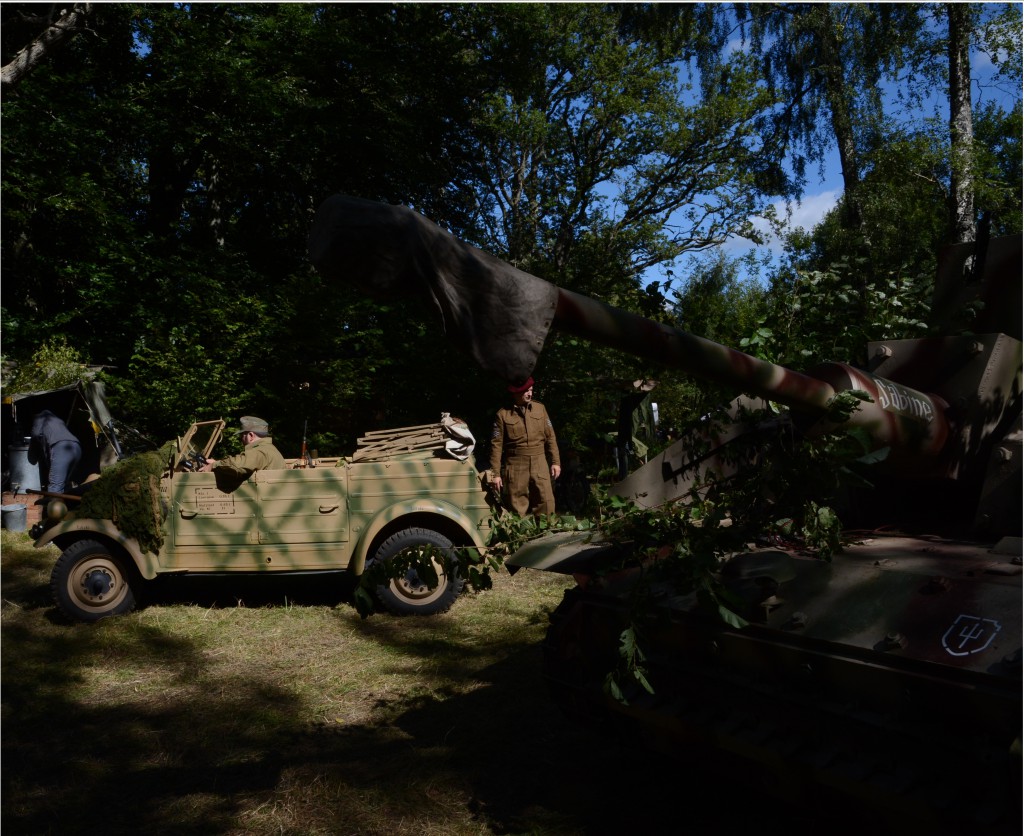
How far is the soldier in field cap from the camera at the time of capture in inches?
281

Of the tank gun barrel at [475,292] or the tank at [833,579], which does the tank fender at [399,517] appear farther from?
the tank gun barrel at [475,292]

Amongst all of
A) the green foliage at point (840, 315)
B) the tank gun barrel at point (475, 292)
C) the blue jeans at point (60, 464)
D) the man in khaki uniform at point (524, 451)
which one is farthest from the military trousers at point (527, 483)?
the tank gun barrel at point (475, 292)

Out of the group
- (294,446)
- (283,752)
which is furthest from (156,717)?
(294,446)

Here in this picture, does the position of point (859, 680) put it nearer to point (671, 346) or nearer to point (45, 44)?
point (671, 346)

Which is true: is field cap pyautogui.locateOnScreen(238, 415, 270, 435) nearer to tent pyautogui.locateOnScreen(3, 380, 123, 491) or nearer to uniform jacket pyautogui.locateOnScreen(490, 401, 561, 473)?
uniform jacket pyautogui.locateOnScreen(490, 401, 561, 473)

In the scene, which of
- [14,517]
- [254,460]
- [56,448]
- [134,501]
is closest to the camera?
[134,501]

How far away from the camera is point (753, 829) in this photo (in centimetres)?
382

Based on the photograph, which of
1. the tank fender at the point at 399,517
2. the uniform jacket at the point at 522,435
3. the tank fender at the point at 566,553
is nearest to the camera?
the tank fender at the point at 566,553

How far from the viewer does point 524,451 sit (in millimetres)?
9078

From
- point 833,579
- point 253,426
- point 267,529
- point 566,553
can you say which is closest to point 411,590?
point 267,529

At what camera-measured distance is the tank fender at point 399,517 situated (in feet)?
23.7

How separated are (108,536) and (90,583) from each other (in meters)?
0.40

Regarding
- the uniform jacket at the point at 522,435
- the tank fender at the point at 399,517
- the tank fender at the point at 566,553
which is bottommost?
the tank fender at the point at 399,517

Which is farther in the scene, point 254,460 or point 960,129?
point 960,129
